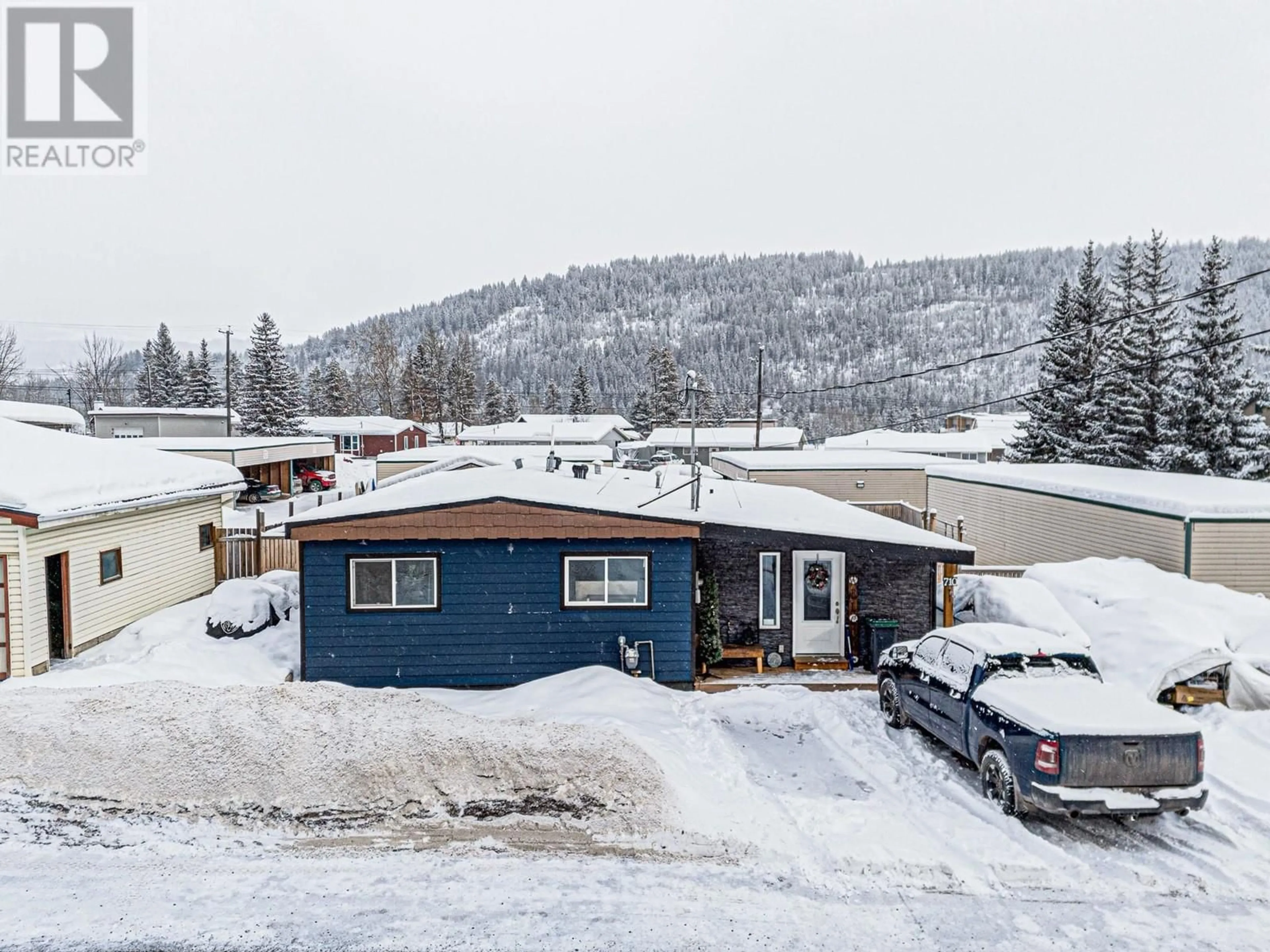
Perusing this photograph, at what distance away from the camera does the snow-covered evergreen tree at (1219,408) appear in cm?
2848

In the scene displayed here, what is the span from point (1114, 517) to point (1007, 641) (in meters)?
9.58

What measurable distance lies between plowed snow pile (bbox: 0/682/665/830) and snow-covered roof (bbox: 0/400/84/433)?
109 ft

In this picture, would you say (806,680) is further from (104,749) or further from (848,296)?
(848,296)

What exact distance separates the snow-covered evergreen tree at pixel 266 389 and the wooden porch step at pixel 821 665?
2099 inches

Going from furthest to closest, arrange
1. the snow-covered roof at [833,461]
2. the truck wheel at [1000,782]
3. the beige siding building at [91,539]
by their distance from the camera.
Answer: the snow-covered roof at [833,461], the beige siding building at [91,539], the truck wheel at [1000,782]

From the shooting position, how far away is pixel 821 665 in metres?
13.1

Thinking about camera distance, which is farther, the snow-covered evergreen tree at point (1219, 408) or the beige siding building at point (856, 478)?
the beige siding building at point (856, 478)

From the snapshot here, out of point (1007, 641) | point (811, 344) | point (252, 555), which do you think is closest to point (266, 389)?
point (252, 555)

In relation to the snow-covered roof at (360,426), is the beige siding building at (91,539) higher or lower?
lower

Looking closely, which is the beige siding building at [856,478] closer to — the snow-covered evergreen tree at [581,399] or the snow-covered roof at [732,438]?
the snow-covered roof at [732,438]

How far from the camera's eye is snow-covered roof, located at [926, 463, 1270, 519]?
14.8 metres

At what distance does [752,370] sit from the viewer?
136 meters

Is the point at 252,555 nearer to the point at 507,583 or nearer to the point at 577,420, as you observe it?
the point at 507,583

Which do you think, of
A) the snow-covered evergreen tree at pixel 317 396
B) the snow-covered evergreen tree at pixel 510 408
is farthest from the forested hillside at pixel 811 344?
the snow-covered evergreen tree at pixel 510 408
